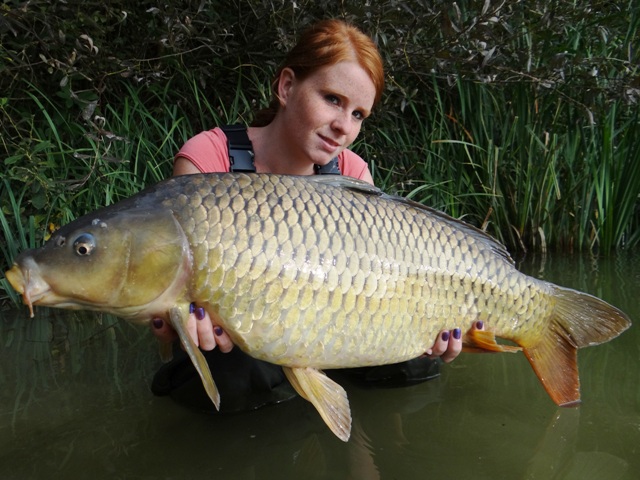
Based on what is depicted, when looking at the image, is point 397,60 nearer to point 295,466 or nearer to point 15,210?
point 15,210

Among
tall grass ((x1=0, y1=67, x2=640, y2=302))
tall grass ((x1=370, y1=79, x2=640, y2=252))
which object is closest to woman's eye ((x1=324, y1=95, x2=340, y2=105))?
tall grass ((x1=0, y1=67, x2=640, y2=302))

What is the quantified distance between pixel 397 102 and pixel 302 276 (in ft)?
8.31

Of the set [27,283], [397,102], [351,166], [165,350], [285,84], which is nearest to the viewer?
[27,283]

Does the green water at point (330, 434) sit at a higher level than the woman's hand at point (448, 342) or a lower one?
lower

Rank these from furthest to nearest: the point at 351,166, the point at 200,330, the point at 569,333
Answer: the point at 351,166 < the point at 569,333 < the point at 200,330

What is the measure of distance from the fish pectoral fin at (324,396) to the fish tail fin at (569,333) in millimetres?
548

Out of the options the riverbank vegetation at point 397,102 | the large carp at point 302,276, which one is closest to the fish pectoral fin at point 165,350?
the large carp at point 302,276

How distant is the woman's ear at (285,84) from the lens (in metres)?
1.97

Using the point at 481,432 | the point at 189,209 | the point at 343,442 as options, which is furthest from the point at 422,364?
the point at 189,209

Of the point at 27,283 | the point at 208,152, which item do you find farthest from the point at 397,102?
the point at 27,283

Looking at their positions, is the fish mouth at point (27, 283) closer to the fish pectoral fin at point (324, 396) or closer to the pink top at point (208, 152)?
the fish pectoral fin at point (324, 396)

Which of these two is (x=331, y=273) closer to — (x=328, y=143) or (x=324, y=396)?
(x=324, y=396)

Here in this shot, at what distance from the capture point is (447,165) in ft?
12.6

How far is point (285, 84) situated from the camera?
200 centimetres
